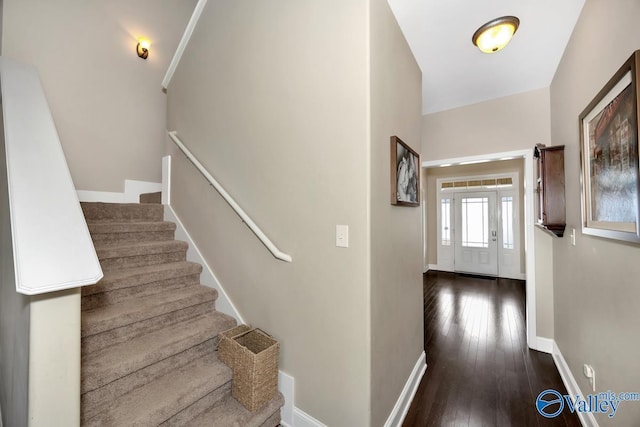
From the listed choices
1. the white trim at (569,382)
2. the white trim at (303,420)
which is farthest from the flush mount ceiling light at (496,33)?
the white trim at (303,420)

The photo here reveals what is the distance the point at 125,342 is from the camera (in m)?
1.56

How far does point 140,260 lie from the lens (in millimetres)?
Result: 2053

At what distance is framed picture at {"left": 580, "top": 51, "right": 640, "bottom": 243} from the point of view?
3.70ft

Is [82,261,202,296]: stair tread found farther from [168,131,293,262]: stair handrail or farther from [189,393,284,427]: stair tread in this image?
[189,393,284,427]: stair tread

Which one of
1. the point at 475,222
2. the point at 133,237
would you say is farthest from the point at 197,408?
the point at 475,222

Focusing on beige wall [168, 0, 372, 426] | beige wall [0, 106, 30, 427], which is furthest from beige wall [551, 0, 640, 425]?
beige wall [0, 106, 30, 427]

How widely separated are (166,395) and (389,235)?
1.53 meters

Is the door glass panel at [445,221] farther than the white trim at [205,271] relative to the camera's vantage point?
Yes

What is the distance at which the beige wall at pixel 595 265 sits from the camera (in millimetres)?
1202

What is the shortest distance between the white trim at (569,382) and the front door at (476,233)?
3.58 m

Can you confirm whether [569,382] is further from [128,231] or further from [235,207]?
[128,231]

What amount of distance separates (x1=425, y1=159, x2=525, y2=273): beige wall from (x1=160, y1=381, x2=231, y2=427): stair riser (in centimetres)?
597

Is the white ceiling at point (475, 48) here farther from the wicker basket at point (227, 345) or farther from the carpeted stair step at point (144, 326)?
the carpeted stair step at point (144, 326)

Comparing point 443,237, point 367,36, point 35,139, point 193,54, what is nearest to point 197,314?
point 35,139
